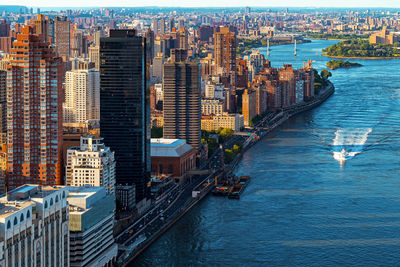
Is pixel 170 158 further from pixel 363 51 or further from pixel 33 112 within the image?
pixel 363 51

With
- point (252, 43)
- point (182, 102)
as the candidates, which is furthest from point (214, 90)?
point (252, 43)

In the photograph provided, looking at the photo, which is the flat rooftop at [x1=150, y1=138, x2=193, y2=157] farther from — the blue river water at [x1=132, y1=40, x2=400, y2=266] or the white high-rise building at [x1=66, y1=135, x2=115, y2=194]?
the white high-rise building at [x1=66, y1=135, x2=115, y2=194]

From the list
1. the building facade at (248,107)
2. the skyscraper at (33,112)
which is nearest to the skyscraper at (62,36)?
the building facade at (248,107)

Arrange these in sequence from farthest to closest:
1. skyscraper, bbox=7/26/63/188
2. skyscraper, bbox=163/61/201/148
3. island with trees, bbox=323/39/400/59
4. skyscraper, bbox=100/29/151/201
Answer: island with trees, bbox=323/39/400/59 → skyscraper, bbox=163/61/201/148 → skyscraper, bbox=100/29/151/201 → skyscraper, bbox=7/26/63/188

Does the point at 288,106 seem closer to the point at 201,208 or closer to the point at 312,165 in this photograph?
the point at 312,165

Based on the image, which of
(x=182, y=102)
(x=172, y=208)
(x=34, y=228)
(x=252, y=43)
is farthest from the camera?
(x=252, y=43)

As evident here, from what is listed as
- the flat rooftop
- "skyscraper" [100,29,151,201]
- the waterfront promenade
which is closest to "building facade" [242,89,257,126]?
the waterfront promenade
